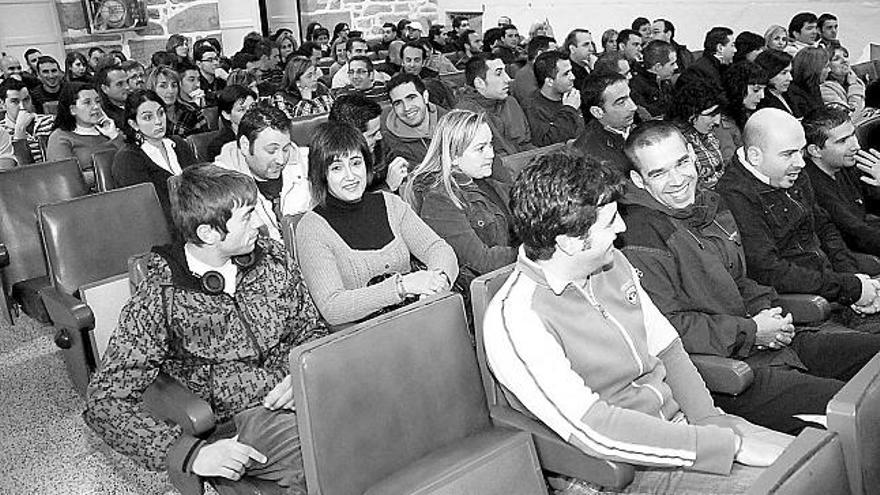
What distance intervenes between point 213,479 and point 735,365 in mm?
1189

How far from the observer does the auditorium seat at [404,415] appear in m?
1.48

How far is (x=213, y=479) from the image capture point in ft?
5.89

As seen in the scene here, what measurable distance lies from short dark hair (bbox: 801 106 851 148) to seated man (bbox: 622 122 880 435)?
83cm

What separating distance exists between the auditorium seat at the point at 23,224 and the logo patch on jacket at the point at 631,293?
7.52 feet

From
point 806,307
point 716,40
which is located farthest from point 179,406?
point 716,40

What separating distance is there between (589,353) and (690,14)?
25.2 ft

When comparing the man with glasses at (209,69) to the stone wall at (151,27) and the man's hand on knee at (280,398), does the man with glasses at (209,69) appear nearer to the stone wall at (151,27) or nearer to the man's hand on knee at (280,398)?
the stone wall at (151,27)

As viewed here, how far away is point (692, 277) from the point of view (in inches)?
84.6

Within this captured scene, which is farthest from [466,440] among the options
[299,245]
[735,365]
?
[299,245]

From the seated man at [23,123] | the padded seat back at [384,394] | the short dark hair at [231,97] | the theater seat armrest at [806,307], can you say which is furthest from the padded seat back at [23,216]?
the theater seat armrest at [806,307]

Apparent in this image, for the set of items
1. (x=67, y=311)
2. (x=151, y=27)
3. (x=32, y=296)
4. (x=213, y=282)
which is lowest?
(x=32, y=296)

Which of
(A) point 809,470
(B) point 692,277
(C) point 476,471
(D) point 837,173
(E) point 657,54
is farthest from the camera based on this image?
(E) point 657,54

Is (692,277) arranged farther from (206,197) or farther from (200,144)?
(200,144)

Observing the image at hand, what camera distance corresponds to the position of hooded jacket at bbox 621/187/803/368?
2057 mm
